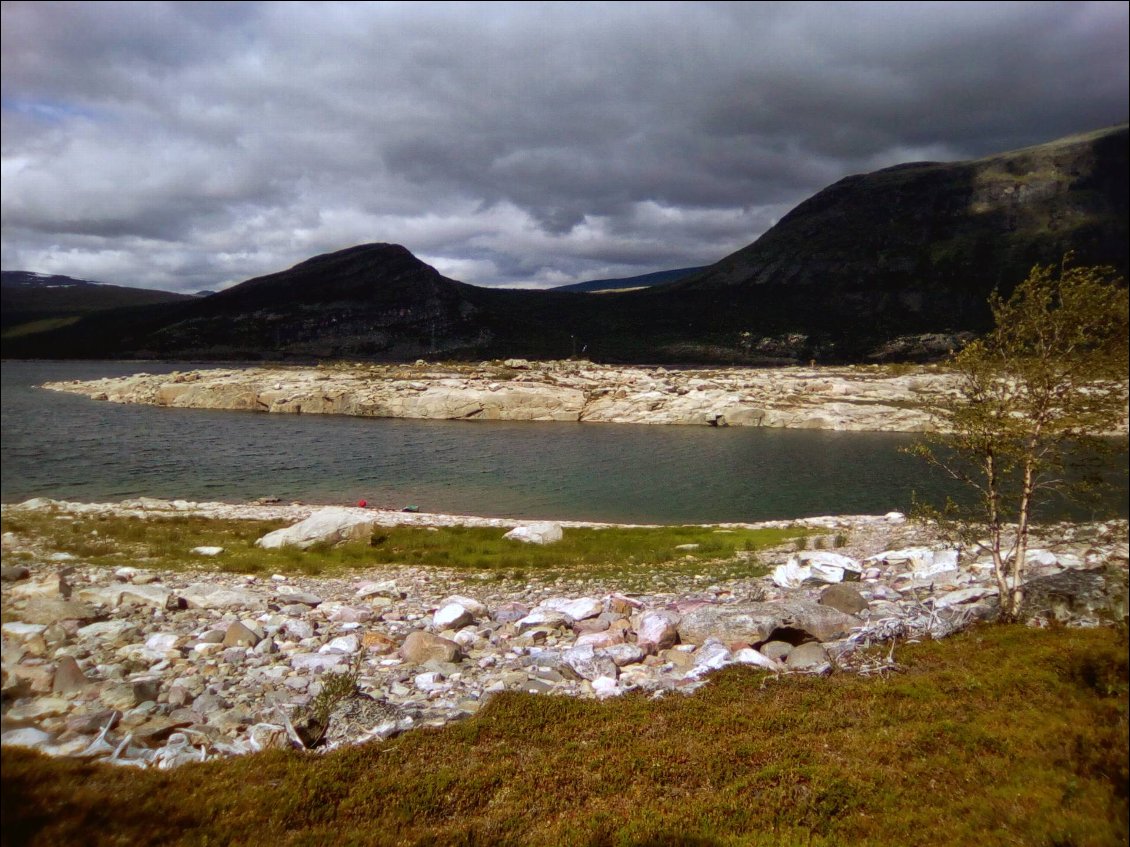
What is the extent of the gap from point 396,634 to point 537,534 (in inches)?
510

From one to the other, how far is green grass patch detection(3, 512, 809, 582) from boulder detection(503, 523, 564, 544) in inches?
15.5

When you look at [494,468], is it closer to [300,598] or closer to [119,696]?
[300,598]

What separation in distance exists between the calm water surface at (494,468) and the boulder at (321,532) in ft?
24.4

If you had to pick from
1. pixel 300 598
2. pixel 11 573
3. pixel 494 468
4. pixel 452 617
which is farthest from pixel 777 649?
pixel 494 468

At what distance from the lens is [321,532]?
24.8 m

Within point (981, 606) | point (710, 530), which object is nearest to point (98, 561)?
point (981, 606)

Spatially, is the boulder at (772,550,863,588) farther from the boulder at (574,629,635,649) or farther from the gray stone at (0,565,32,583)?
the gray stone at (0,565,32,583)

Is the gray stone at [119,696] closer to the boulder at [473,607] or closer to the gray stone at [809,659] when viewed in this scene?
the boulder at [473,607]

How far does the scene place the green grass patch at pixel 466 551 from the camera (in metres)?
20.6

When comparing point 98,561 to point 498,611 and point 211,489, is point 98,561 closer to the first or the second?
point 498,611

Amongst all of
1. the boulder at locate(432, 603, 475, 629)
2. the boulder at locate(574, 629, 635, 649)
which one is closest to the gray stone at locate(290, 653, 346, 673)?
the boulder at locate(432, 603, 475, 629)

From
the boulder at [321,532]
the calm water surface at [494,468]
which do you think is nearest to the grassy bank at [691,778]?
the calm water surface at [494,468]

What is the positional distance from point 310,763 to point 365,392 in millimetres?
85837

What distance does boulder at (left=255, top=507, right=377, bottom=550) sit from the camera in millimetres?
23812
